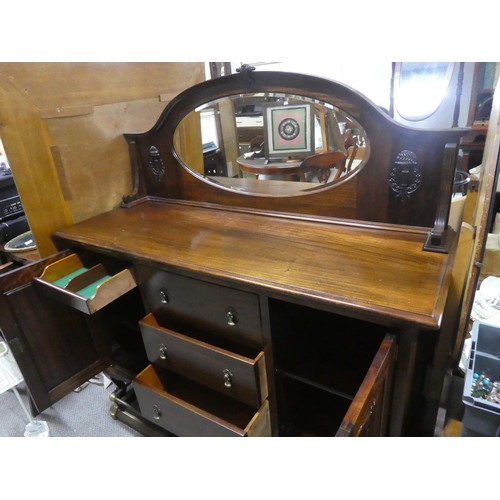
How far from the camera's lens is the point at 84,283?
1108 mm

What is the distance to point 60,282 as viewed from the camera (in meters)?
1.15

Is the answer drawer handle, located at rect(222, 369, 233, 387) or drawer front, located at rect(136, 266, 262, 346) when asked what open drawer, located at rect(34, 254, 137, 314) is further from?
drawer handle, located at rect(222, 369, 233, 387)

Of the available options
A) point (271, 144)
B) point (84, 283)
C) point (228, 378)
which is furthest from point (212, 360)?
point (271, 144)

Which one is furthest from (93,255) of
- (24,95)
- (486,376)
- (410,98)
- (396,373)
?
(410,98)

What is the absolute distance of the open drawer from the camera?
97cm

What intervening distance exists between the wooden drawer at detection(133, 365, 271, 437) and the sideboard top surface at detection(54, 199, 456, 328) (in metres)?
0.41

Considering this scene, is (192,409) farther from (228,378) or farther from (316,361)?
(316,361)

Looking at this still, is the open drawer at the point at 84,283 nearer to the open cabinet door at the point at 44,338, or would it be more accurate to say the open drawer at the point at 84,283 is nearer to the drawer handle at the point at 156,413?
the open cabinet door at the point at 44,338

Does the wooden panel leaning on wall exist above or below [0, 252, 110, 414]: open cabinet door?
above

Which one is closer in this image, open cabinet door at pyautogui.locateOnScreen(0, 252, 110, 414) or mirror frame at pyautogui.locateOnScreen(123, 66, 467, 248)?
mirror frame at pyautogui.locateOnScreen(123, 66, 467, 248)

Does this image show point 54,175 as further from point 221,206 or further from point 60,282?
point 221,206

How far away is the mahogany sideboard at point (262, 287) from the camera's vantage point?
772mm

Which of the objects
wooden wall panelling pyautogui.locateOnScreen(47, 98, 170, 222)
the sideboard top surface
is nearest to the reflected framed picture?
the sideboard top surface

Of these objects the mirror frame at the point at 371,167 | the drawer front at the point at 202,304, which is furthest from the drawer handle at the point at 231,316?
the mirror frame at the point at 371,167
